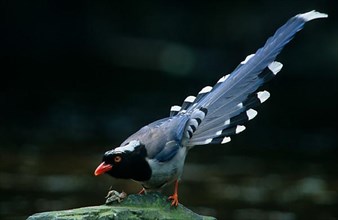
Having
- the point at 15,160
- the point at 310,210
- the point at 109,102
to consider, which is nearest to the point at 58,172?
the point at 15,160

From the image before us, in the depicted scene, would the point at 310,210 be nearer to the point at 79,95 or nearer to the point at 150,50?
the point at 79,95

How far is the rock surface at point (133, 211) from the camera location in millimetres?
5571

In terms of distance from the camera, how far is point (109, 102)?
15.2 meters

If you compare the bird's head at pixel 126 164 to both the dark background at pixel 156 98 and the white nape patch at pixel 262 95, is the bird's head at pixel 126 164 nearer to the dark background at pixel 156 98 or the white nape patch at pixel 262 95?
the white nape patch at pixel 262 95

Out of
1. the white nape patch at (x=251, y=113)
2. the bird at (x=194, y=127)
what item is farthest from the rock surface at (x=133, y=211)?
the white nape patch at (x=251, y=113)

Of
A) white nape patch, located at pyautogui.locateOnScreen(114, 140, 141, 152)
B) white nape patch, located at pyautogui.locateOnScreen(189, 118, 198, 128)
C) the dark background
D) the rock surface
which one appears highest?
the dark background

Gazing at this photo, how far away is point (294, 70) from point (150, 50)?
102 inches

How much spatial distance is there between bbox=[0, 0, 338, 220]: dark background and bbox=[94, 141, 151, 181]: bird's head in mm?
4224

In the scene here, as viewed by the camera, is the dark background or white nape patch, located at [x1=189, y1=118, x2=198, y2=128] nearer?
white nape patch, located at [x1=189, y1=118, x2=198, y2=128]

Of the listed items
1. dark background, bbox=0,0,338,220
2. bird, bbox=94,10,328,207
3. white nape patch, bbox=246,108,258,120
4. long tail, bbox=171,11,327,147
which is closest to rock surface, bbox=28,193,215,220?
bird, bbox=94,10,328,207

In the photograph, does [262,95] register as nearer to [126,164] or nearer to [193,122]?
[193,122]

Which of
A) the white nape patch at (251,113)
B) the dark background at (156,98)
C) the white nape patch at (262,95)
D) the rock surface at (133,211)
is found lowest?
the rock surface at (133,211)

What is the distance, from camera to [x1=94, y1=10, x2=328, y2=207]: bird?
5.66 meters

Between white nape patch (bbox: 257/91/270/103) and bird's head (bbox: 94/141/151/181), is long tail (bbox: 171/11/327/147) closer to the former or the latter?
white nape patch (bbox: 257/91/270/103)
